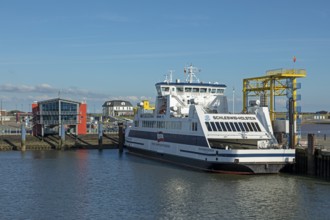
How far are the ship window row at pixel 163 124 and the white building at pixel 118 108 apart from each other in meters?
102

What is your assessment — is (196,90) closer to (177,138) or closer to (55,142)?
(177,138)

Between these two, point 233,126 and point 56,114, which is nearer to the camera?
point 233,126

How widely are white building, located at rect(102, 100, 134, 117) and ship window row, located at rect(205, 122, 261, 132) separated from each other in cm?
11528

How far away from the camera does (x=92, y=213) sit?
24172 mm

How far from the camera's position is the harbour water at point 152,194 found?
24031mm

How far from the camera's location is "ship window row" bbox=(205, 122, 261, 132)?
37.4m

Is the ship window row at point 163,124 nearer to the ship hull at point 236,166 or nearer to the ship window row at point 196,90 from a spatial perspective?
the ship window row at point 196,90

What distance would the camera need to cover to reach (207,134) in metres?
36.6

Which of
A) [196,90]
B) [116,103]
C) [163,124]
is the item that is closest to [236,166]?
[163,124]

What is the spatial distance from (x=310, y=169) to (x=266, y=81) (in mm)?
11760

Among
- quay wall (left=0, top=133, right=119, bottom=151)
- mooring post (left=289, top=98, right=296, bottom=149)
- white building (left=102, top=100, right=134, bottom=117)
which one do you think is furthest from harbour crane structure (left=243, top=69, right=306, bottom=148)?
white building (left=102, top=100, right=134, bottom=117)

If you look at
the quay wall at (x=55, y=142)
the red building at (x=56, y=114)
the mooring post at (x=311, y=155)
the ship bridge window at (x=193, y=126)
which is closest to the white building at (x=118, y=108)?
the quay wall at (x=55, y=142)

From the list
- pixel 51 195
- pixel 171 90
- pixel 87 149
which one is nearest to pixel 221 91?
pixel 171 90

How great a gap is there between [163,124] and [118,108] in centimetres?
10962
